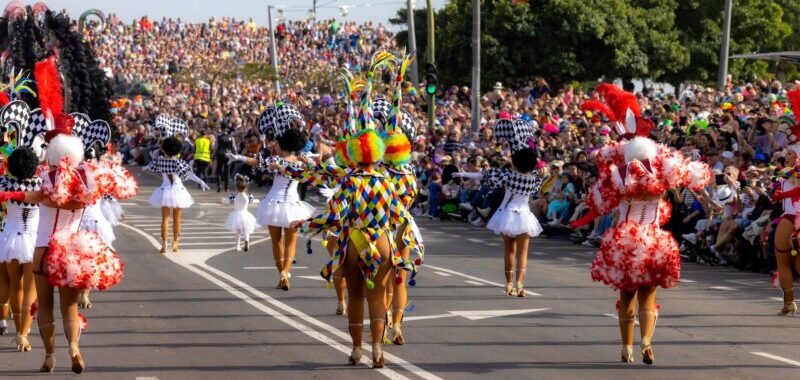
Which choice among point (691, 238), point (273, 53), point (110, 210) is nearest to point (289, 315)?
point (110, 210)

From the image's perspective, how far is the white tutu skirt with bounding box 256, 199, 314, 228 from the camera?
16656 mm

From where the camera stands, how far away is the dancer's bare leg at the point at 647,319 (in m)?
11.3

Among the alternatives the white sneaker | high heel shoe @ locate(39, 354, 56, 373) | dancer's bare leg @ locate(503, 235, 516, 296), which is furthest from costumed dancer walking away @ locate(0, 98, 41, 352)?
the white sneaker

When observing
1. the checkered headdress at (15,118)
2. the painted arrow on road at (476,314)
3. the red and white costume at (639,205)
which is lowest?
the painted arrow on road at (476,314)

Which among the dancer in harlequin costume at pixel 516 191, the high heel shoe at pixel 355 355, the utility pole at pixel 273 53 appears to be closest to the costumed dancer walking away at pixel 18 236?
the high heel shoe at pixel 355 355

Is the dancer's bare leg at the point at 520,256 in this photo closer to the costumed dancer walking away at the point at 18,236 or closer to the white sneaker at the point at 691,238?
the white sneaker at the point at 691,238

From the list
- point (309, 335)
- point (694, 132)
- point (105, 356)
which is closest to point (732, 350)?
point (309, 335)

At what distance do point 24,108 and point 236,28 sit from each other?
68900 millimetres

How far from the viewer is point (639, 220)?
455 inches

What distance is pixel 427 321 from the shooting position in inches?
554

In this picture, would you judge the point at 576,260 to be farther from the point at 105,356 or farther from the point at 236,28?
the point at 236,28

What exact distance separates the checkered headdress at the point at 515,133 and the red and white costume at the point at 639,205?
445 centimetres

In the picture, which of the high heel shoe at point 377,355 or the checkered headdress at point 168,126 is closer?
the high heel shoe at point 377,355

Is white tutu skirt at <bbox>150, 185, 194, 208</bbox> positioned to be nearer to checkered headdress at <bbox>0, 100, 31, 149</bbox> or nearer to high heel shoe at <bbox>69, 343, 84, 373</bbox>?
checkered headdress at <bbox>0, 100, 31, 149</bbox>
